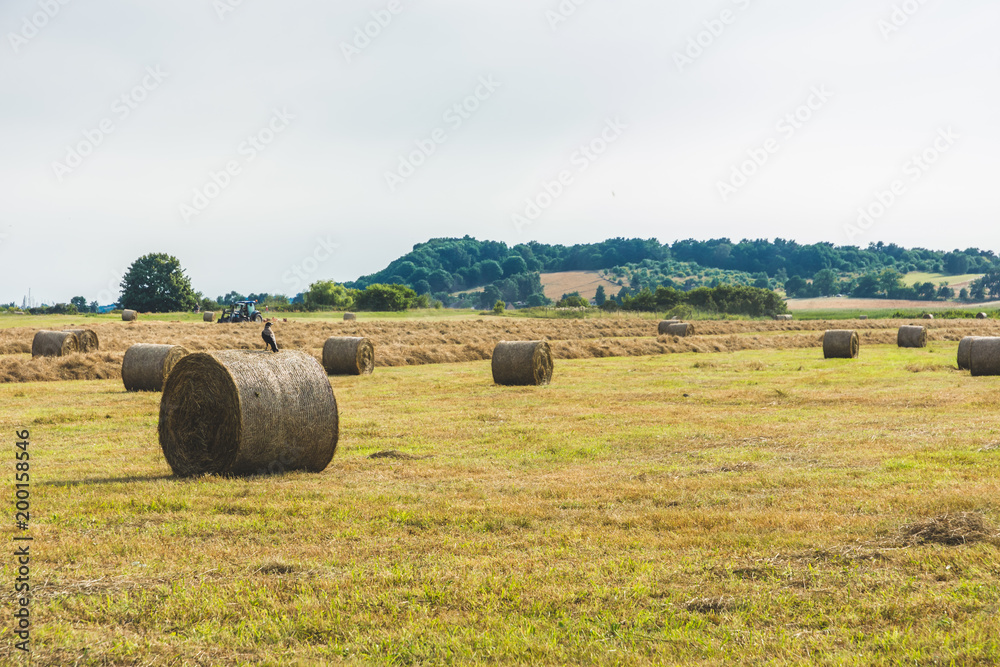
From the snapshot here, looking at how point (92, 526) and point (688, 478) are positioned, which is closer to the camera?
point (92, 526)

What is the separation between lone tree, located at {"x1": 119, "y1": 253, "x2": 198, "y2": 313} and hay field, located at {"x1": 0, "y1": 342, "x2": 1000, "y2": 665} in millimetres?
97812

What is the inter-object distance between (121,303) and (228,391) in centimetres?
10452

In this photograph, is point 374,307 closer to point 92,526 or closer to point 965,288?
point 92,526

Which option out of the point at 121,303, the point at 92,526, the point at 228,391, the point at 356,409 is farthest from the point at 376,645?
the point at 121,303

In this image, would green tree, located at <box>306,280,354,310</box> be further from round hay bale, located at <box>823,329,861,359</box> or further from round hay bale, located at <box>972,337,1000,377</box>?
round hay bale, located at <box>972,337,1000,377</box>

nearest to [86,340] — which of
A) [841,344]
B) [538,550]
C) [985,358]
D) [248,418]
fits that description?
[248,418]

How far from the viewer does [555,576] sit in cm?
706

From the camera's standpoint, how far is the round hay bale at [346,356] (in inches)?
1188

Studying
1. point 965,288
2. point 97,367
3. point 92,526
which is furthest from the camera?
point 965,288

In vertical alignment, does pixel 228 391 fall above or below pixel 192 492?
above

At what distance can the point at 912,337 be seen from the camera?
46.3 meters

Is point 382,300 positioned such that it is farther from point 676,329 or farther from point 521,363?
point 521,363

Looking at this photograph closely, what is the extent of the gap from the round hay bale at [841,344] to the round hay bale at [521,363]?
Answer: 16.8m

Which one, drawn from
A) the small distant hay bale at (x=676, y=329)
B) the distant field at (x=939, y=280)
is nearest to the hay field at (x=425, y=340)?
the small distant hay bale at (x=676, y=329)
